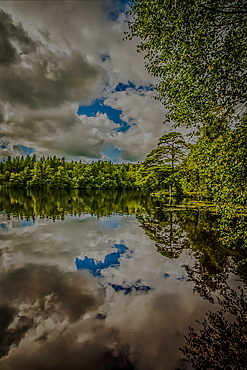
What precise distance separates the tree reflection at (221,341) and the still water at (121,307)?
2 cm

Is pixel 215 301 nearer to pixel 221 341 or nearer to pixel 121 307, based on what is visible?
pixel 221 341

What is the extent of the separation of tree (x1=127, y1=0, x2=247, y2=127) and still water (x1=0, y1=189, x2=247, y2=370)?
727 cm

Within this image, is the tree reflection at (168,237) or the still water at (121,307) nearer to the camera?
the still water at (121,307)

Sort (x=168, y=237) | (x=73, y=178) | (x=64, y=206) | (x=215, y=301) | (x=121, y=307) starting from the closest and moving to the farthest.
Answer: (x=121, y=307), (x=215, y=301), (x=168, y=237), (x=64, y=206), (x=73, y=178)

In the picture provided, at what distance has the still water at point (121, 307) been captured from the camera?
16.2 ft

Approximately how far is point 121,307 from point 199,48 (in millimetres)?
9898

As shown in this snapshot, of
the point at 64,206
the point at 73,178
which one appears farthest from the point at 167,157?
the point at 73,178

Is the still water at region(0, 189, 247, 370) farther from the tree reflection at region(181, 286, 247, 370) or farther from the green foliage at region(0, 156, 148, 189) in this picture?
the green foliage at region(0, 156, 148, 189)

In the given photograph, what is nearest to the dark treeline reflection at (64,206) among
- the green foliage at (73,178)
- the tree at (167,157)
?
the tree at (167,157)

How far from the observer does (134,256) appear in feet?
38.4

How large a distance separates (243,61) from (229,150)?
Answer: 350 cm

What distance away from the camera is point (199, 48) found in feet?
25.6

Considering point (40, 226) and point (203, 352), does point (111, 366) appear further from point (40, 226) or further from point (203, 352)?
point (40, 226)

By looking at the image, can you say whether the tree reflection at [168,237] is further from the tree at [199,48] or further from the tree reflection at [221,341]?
the tree at [199,48]
